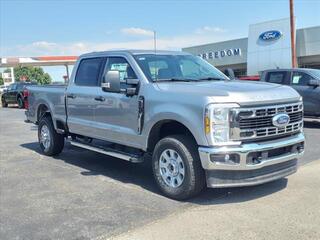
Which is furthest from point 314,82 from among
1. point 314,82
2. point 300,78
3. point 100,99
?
point 100,99

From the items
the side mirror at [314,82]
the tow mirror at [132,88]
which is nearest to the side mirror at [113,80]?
the tow mirror at [132,88]

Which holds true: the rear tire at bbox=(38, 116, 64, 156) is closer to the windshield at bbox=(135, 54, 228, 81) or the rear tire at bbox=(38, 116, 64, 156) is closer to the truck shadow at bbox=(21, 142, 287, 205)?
the truck shadow at bbox=(21, 142, 287, 205)

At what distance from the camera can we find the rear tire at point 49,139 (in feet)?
30.6

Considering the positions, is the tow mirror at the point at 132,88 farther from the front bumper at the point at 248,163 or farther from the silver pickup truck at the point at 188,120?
the front bumper at the point at 248,163

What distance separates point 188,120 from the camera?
574 centimetres

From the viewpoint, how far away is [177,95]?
19.7 feet

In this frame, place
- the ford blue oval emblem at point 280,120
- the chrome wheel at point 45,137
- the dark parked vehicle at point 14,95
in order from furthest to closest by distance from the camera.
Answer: the dark parked vehicle at point 14,95 < the chrome wheel at point 45,137 < the ford blue oval emblem at point 280,120

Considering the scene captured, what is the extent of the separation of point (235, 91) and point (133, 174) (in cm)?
275

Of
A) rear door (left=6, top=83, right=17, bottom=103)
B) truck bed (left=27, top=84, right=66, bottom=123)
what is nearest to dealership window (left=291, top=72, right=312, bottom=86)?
truck bed (left=27, top=84, right=66, bottom=123)

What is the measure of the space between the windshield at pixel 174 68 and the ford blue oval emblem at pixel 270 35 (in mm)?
32271

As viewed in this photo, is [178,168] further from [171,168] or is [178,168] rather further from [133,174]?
[133,174]

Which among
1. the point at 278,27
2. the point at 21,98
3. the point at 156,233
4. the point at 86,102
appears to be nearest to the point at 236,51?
the point at 278,27

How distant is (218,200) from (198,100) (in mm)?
1346

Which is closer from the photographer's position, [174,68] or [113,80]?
[113,80]
